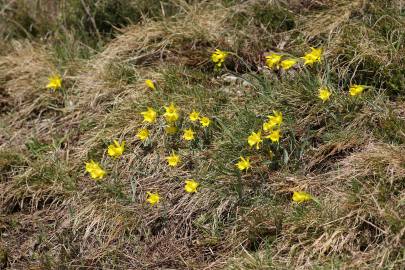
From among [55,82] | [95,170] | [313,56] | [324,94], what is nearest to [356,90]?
[324,94]

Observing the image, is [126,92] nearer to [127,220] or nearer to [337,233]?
[127,220]

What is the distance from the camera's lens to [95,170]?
12.4ft

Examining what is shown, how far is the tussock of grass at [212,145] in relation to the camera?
3.26m

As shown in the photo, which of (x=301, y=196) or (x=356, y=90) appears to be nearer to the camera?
(x=301, y=196)

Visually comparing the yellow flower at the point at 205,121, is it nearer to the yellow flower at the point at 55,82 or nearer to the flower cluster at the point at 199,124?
the flower cluster at the point at 199,124

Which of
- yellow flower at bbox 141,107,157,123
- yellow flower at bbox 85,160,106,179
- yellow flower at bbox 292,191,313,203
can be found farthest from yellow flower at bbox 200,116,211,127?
yellow flower at bbox 292,191,313,203

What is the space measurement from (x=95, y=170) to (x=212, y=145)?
671 millimetres

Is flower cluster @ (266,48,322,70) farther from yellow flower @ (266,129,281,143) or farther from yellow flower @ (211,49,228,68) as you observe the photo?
yellow flower @ (266,129,281,143)

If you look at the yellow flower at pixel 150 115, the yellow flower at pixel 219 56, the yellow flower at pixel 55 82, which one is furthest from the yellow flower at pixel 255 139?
the yellow flower at pixel 55 82

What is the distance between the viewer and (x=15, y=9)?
5.19m

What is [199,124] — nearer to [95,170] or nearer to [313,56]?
[95,170]

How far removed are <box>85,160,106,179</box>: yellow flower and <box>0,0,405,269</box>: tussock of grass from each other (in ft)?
0.28

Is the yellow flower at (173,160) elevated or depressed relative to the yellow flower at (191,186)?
elevated

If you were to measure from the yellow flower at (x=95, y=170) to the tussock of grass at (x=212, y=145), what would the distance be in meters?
0.09
